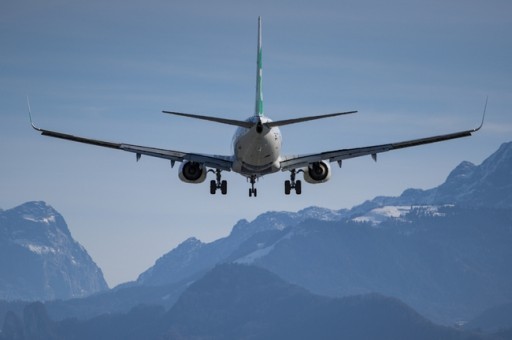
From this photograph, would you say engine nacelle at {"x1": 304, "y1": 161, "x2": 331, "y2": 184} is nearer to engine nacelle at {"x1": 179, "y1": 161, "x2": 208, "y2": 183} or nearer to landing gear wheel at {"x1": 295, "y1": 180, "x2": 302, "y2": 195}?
landing gear wheel at {"x1": 295, "y1": 180, "x2": 302, "y2": 195}

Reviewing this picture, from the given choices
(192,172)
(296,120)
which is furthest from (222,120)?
(192,172)

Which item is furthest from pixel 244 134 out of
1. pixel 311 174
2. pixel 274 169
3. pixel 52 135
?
pixel 52 135

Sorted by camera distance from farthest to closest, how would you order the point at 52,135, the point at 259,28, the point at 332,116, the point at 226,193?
the point at 259,28, the point at 226,193, the point at 52,135, the point at 332,116

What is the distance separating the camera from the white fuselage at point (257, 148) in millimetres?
103625

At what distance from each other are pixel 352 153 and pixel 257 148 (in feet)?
52.6

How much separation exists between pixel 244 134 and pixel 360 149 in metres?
17.0

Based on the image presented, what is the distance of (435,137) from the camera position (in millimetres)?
113688

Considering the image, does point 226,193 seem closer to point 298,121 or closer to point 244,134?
point 244,134

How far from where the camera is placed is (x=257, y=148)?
105m

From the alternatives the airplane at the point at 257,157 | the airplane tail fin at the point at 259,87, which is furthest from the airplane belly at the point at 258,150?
the airplane tail fin at the point at 259,87

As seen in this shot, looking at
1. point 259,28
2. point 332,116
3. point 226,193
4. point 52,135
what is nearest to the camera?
point 332,116

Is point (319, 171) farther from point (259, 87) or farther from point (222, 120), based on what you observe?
point (222, 120)

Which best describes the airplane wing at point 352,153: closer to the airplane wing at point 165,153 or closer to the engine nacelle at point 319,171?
the engine nacelle at point 319,171

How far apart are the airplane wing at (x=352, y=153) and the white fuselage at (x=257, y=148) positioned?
8.52 feet
